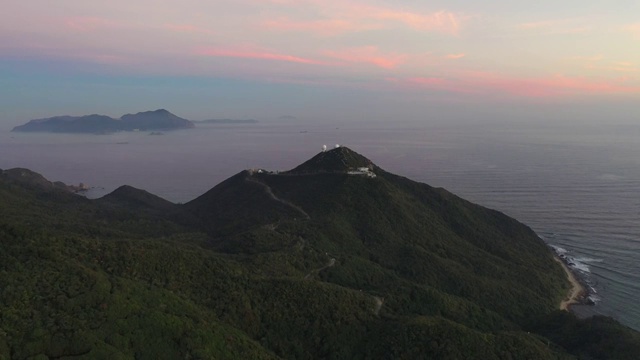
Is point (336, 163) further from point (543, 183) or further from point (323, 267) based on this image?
point (543, 183)

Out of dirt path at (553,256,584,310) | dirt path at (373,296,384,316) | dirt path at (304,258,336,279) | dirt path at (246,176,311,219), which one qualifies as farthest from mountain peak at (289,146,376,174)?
dirt path at (373,296,384,316)

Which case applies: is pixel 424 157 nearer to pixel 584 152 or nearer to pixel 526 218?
pixel 584 152

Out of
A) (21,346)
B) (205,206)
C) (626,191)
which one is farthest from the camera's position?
(626,191)

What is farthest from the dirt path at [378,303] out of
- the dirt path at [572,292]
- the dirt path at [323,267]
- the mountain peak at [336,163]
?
the mountain peak at [336,163]

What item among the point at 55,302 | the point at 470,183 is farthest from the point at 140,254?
the point at 470,183

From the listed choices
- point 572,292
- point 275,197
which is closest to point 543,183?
point 572,292
